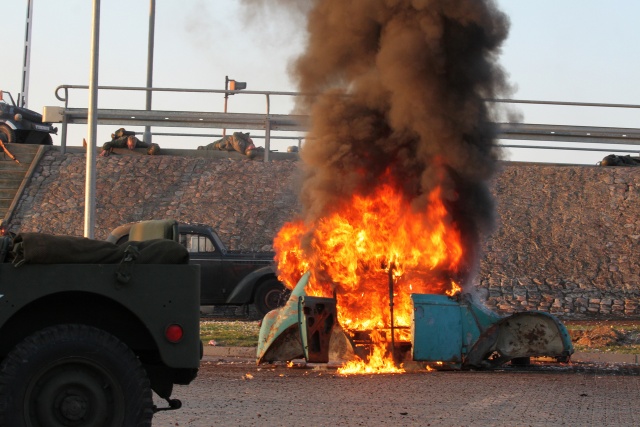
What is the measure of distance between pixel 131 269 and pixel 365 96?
27.6ft

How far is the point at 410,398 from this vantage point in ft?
32.8

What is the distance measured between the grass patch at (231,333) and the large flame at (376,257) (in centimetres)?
168

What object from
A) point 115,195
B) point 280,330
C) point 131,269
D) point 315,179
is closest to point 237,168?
point 115,195

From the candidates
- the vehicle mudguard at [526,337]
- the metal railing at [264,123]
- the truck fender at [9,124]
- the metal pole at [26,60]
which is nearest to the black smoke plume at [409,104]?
the vehicle mudguard at [526,337]

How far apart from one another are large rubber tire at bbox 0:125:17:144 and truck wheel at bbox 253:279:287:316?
13.1 m

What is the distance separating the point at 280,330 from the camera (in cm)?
1205

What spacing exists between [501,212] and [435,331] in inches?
534

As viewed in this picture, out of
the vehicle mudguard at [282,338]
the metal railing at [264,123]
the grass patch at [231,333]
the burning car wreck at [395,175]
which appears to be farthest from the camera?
the metal railing at [264,123]

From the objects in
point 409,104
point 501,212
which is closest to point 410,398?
point 409,104

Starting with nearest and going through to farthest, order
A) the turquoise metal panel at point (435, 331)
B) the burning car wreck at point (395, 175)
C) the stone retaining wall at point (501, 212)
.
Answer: the turquoise metal panel at point (435, 331) → the burning car wreck at point (395, 175) → the stone retaining wall at point (501, 212)

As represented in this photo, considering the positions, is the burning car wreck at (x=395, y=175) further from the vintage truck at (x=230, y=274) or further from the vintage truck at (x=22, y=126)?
the vintage truck at (x=22, y=126)

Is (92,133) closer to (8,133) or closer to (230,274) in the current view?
(230,274)

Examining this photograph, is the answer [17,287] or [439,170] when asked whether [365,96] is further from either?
[17,287]

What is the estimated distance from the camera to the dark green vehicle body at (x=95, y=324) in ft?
19.8
